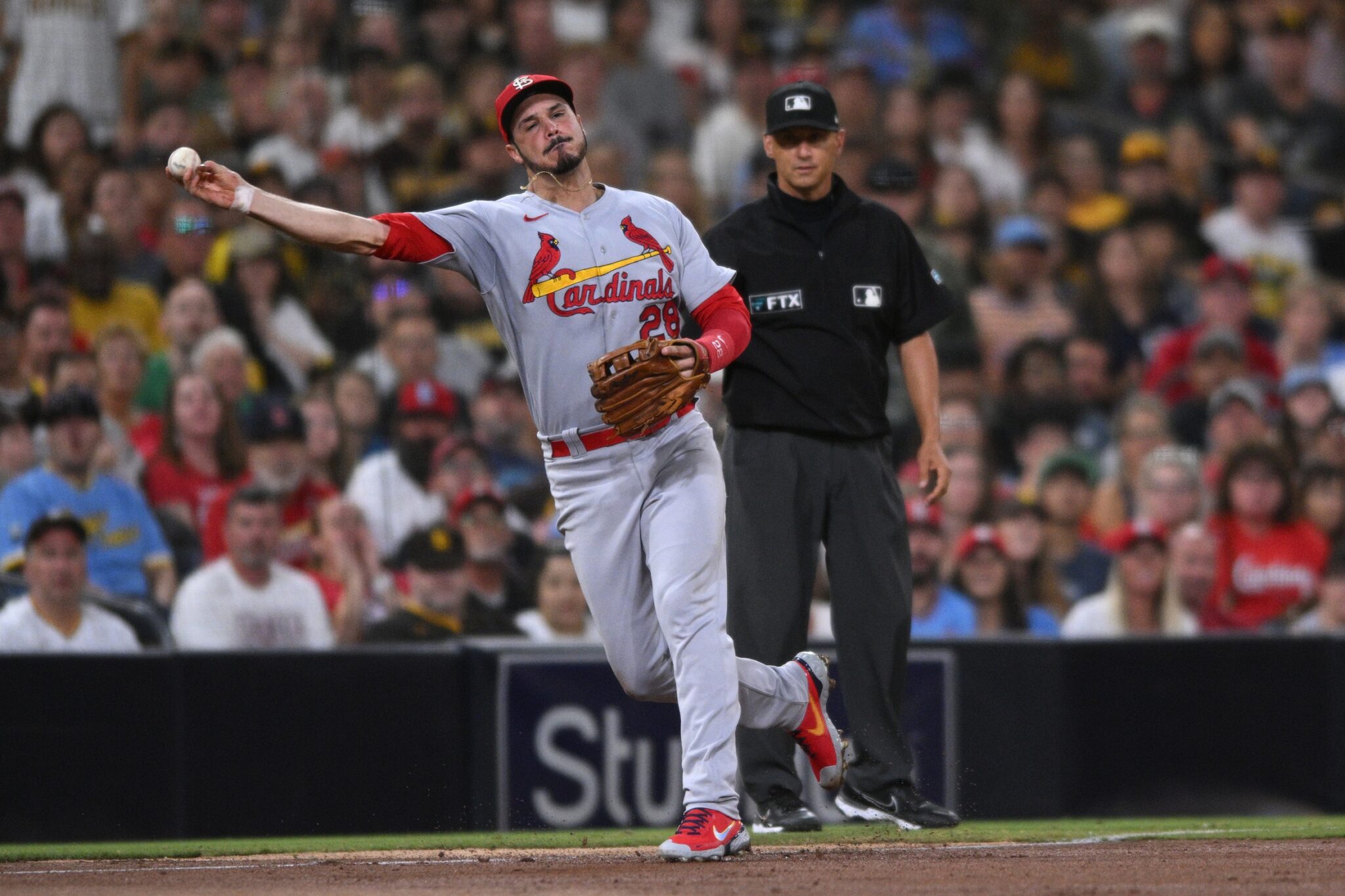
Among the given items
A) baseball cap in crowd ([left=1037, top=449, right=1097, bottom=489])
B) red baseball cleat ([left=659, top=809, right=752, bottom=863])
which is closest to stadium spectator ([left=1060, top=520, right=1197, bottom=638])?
baseball cap in crowd ([left=1037, top=449, right=1097, bottom=489])

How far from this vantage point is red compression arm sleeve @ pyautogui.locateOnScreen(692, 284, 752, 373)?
194 inches

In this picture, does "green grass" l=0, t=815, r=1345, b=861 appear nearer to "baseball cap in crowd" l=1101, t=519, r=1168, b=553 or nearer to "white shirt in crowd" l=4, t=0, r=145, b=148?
"baseball cap in crowd" l=1101, t=519, r=1168, b=553

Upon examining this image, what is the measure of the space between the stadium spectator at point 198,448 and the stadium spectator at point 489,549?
0.99 m

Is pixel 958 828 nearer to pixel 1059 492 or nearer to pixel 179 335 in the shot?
pixel 1059 492

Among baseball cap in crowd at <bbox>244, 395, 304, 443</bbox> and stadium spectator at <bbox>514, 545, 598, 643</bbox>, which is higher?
baseball cap in crowd at <bbox>244, 395, 304, 443</bbox>

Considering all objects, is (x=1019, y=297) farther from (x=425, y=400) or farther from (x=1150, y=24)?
(x=1150, y=24)

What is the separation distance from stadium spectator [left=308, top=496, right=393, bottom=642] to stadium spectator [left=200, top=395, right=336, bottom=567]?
11cm

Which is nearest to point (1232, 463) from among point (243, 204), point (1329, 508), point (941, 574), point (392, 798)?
point (1329, 508)

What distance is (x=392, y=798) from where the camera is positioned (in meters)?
7.19

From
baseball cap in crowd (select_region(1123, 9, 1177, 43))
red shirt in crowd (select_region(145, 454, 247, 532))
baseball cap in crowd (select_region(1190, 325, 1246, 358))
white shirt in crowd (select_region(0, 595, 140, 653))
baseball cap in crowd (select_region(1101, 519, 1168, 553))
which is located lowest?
white shirt in crowd (select_region(0, 595, 140, 653))

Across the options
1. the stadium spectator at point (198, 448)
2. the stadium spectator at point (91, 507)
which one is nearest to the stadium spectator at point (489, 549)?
the stadium spectator at point (198, 448)

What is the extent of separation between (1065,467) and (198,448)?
402 cm

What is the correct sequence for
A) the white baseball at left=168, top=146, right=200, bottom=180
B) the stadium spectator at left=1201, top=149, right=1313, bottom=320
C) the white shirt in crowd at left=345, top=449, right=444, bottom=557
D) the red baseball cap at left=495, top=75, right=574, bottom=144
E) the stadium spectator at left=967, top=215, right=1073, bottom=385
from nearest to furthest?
the white baseball at left=168, top=146, right=200, bottom=180 → the red baseball cap at left=495, top=75, right=574, bottom=144 → the white shirt in crowd at left=345, top=449, right=444, bottom=557 → the stadium spectator at left=967, top=215, right=1073, bottom=385 → the stadium spectator at left=1201, top=149, right=1313, bottom=320

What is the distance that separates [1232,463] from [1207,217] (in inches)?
146
